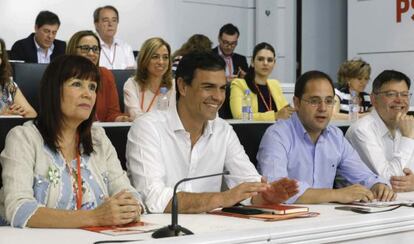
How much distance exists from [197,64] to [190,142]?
33 centimetres

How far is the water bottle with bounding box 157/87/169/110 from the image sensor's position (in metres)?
5.02

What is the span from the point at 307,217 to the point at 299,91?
3.62 feet

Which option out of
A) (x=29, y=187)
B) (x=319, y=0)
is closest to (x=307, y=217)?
(x=29, y=187)

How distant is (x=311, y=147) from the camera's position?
3.58 m

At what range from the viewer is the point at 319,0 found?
10.3 meters

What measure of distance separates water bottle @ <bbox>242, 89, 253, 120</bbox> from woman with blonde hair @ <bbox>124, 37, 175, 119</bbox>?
0.57 metres

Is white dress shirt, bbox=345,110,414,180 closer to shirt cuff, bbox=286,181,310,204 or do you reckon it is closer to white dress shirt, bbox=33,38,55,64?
shirt cuff, bbox=286,181,310,204

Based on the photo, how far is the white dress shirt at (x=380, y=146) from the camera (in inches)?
152

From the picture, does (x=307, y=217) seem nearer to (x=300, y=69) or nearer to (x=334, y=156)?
(x=334, y=156)

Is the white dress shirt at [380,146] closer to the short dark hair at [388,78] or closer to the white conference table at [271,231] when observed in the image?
the short dark hair at [388,78]

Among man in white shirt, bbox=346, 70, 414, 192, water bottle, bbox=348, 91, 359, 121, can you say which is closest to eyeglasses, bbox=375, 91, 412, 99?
man in white shirt, bbox=346, 70, 414, 192

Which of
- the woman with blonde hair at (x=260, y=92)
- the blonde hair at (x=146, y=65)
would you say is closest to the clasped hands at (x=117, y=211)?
the blonde hair at (x=146, y=65)

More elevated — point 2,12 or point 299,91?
point 2,12

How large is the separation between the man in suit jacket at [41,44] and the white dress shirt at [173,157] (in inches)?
146
